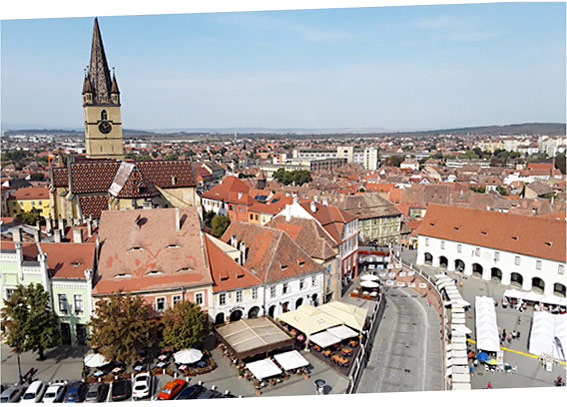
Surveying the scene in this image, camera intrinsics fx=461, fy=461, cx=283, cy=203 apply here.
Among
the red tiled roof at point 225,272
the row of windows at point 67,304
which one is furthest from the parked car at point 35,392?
the red tiled roof at point 225,272

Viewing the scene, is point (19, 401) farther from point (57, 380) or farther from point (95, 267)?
point (95, 267)

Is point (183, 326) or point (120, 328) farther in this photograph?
point (183, 326)

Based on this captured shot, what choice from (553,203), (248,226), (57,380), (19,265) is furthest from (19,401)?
(553,203)

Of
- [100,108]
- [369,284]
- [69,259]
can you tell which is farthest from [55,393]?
[100,108]

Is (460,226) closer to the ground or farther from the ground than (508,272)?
farther from the ground

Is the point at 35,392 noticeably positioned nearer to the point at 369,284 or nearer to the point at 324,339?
the point at 324,339

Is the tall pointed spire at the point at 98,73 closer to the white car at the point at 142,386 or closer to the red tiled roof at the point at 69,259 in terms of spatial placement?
the red tiled roof at the point at 69,259
